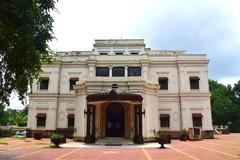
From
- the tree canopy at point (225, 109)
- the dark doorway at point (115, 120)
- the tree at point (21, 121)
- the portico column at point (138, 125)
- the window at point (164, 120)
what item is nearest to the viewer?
the portico column at point (138, 125)

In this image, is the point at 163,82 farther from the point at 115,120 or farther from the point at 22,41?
the point at 22,41

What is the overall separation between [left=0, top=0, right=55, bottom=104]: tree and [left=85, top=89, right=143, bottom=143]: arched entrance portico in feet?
30.8

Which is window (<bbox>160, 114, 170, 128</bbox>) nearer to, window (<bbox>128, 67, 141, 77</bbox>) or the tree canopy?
window (<bbox>128, 67, 141, 77</bbox>)

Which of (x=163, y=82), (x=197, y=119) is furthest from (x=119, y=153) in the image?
(x=163, y=82)

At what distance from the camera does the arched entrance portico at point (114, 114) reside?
76.5 ft

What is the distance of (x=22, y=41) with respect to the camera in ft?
38.6

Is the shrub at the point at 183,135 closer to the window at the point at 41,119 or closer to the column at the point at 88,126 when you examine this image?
the column at the point at 88,126

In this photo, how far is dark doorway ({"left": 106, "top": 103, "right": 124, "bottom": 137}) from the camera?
27.4m

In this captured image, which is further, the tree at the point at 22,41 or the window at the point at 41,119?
the window at the point at 41,119

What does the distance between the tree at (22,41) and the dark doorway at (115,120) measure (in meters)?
13.9

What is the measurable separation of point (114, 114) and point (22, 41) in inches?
679

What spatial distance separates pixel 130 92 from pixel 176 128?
11074 millimetres

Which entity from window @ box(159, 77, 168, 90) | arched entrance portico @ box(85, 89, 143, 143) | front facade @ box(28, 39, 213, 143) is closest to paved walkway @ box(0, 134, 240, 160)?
arched entrance portico @ box(85, 89, 143, 143)

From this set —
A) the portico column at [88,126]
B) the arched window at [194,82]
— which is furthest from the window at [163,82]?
the portico column at [88,126]
